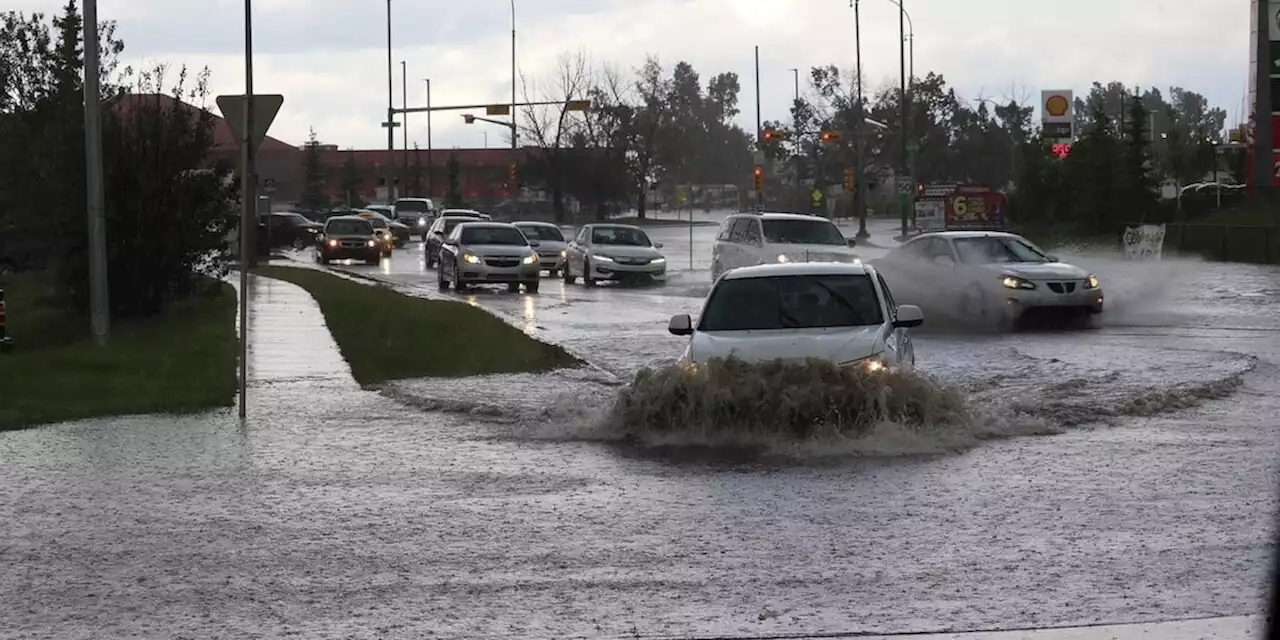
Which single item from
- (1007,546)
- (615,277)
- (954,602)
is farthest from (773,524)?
(615,277)

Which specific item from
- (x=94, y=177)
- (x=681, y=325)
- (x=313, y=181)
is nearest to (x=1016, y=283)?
(x=681, y=325)

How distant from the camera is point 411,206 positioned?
3339 inches

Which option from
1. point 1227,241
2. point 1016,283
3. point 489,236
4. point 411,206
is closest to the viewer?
point 1016,283

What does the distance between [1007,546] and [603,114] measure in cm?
9386

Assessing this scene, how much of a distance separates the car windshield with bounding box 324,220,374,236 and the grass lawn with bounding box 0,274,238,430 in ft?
82.2

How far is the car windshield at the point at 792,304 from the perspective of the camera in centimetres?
1470

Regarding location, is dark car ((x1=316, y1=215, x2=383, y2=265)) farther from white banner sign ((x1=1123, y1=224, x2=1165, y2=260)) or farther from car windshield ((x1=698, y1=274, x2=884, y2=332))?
car windshield ((x1=698, y1=274, x2=884, y2=332))

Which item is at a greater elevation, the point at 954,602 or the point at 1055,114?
the point at 1055,114

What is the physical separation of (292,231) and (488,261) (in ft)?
105

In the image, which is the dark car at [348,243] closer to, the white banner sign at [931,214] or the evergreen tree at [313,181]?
the white banner sign at [931,214]

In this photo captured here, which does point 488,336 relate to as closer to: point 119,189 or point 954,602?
point 119,189

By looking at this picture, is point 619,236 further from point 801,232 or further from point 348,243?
point 348,243

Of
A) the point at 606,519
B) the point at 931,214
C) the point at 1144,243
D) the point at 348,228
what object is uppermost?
the point at 931,214

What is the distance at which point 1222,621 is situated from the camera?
7.59m
